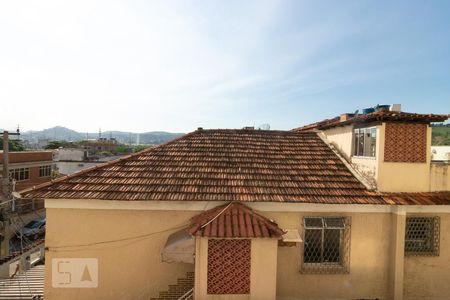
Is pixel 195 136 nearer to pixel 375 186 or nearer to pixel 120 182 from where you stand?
pixel 120 182

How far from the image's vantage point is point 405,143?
33.2ft

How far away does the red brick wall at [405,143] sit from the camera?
10039mm

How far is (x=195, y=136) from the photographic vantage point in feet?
43.6

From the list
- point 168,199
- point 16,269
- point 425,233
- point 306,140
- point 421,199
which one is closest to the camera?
point 168,199

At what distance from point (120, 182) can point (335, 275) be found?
26.3 ft

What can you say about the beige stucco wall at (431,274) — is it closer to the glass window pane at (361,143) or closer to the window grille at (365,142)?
the window grille at (365,142)

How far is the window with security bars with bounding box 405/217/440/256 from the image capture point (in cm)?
1006

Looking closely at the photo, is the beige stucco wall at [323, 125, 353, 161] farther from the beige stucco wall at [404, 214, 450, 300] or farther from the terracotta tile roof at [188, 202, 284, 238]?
the terracotta tile roof at [188, 202, 284, 238]

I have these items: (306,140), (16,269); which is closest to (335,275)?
(306,140)

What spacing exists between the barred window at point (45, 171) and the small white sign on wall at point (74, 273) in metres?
30.7

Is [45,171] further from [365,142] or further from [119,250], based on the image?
[365,142]

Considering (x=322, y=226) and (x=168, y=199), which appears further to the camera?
(x=322, y=226)

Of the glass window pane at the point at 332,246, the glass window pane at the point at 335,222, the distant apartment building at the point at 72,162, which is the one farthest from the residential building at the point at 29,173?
the glass window pane at the point at 335,222

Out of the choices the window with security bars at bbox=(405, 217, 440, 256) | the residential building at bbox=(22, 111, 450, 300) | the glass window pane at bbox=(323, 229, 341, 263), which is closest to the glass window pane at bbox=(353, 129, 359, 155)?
the residential building at bbox=(22, 111, 450, 300)
